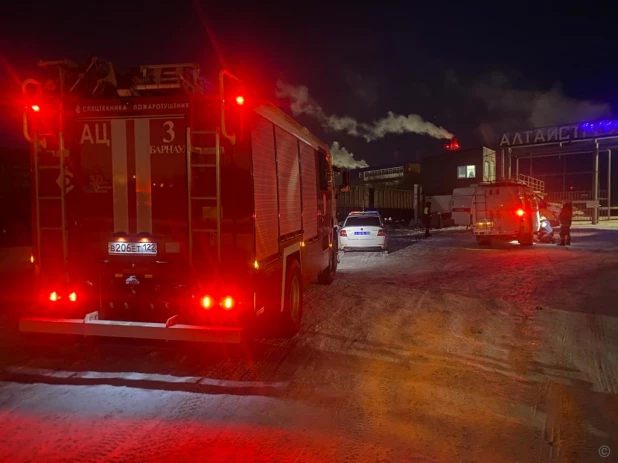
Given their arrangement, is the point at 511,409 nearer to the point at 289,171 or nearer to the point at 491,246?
the point at 289,171

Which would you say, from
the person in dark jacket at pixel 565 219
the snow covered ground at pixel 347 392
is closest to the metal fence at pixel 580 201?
the person in dark jacket at pixel 565 219

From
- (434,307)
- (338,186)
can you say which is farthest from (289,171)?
(338,186)

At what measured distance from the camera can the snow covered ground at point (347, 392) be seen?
3934 mm

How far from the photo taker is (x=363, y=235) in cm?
1775

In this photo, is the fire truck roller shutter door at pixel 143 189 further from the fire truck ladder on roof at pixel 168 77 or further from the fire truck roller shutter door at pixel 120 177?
the fire truck ladder on roof at pixel 168 77

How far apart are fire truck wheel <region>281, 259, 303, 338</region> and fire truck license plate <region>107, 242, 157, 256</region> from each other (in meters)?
1.90

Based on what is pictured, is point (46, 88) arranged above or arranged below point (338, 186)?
above

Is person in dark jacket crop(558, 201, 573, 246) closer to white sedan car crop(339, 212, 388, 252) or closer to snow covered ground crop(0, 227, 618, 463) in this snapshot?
white sedan car crop(339, 212, 388, 252)

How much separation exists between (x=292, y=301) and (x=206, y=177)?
94.6 inches

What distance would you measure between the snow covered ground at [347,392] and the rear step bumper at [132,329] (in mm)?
424

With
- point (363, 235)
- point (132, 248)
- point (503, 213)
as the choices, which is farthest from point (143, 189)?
point (503, 213)

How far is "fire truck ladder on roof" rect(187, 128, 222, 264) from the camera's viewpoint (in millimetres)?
5402

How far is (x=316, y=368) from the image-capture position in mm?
5801

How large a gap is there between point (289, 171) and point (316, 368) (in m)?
2.71
